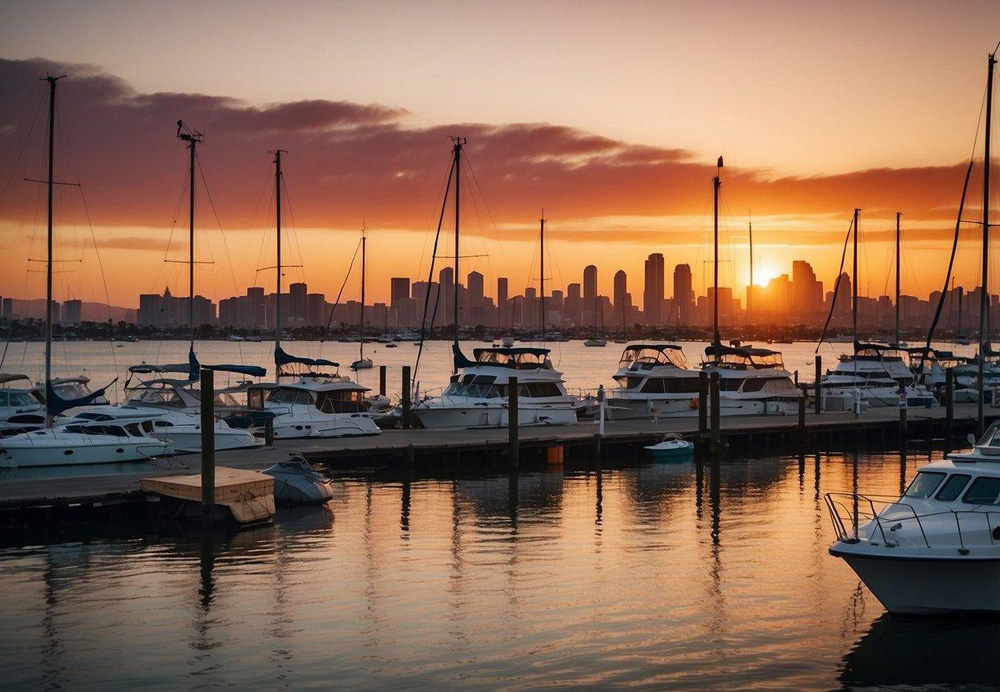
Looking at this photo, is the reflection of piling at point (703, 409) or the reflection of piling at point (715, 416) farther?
the reflection of piling at point (703, 409)

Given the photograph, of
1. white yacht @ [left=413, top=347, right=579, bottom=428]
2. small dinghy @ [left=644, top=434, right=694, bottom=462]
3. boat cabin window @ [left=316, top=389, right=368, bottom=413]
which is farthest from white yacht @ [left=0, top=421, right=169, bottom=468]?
small dinghy @ [left=644, top=434, right=694, bottom=462]

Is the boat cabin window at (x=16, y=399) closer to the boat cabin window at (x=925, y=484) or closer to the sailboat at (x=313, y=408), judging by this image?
the sailboat at (x=313, y=408)

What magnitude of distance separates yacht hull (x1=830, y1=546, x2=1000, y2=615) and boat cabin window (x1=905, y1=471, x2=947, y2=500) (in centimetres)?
209

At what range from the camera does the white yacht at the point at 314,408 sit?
38094 millimetres

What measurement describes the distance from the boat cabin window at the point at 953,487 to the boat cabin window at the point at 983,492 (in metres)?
0.15

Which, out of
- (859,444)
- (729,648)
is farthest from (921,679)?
(859,444)

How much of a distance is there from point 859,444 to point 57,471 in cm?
3302

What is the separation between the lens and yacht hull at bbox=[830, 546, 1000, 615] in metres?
17.3

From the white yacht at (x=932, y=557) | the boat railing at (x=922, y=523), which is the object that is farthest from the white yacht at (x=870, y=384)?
the white yacht at (x=932, y=557)

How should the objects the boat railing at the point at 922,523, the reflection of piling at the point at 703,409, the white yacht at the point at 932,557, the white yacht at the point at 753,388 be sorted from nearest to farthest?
1. the white yacht at the point at 932,557
2. the boat railing at the point at 922,523
3. the reflection of piling at the point at 703,409
4. the white yacht at the point at 753,388

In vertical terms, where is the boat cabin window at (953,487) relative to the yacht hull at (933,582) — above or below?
above

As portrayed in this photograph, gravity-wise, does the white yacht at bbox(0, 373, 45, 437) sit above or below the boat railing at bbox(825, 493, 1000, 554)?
above

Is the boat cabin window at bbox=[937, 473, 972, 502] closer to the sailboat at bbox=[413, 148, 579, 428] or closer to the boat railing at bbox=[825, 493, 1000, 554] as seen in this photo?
the boat railing at bbox=[825, 493, 1000, 554]

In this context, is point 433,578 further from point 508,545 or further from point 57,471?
point 57,471
